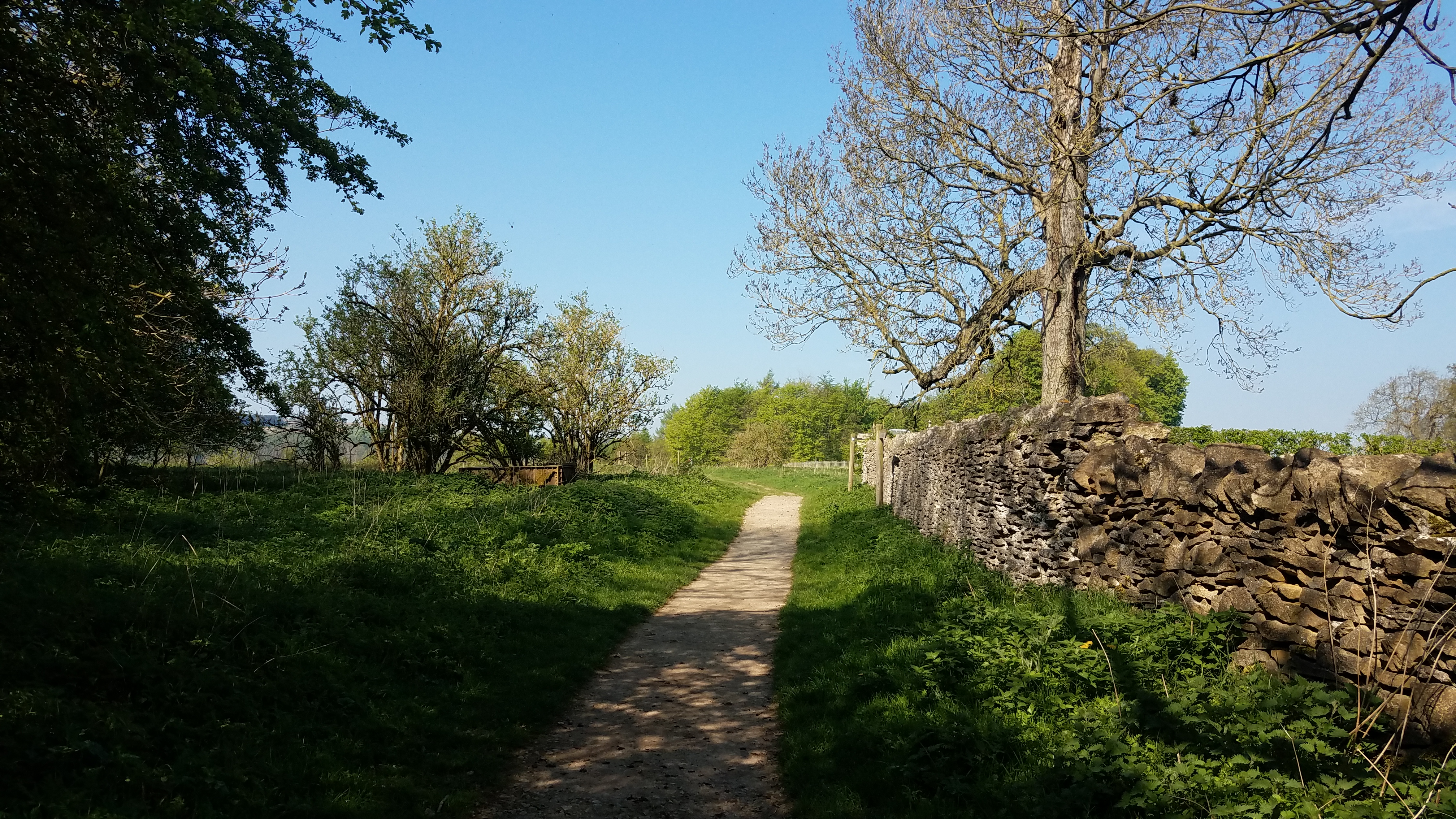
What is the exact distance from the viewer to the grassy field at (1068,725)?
13.8 ft

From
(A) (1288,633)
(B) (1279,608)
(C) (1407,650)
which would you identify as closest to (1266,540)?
(B) (1279,608)

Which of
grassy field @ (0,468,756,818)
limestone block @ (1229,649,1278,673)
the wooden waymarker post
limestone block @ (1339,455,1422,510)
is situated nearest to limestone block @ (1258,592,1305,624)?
limestone block @ (1229,649,1278,673)

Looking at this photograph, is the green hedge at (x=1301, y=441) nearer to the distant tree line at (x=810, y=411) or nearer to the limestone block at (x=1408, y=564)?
the limestone block at (x=1408, y=564)

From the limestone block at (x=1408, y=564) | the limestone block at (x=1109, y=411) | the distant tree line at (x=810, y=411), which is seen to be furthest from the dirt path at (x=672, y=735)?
the distant tree line at (x=810, y=411)

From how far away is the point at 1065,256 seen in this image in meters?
13.8

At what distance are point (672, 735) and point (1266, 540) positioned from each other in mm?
4864

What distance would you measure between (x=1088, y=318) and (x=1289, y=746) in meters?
13.1

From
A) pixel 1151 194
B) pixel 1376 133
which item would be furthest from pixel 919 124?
pixel 1376 133

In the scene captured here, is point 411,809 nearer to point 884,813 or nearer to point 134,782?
point 134,782

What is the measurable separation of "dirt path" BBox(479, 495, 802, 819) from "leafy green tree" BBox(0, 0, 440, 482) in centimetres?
370

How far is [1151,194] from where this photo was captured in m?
13.1

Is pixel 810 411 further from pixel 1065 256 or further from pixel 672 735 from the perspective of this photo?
pixel 672 735

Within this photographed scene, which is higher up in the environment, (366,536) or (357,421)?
(357,421)

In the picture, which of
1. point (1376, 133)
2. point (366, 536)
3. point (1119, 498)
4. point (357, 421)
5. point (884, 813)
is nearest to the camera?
point (884, 813)
